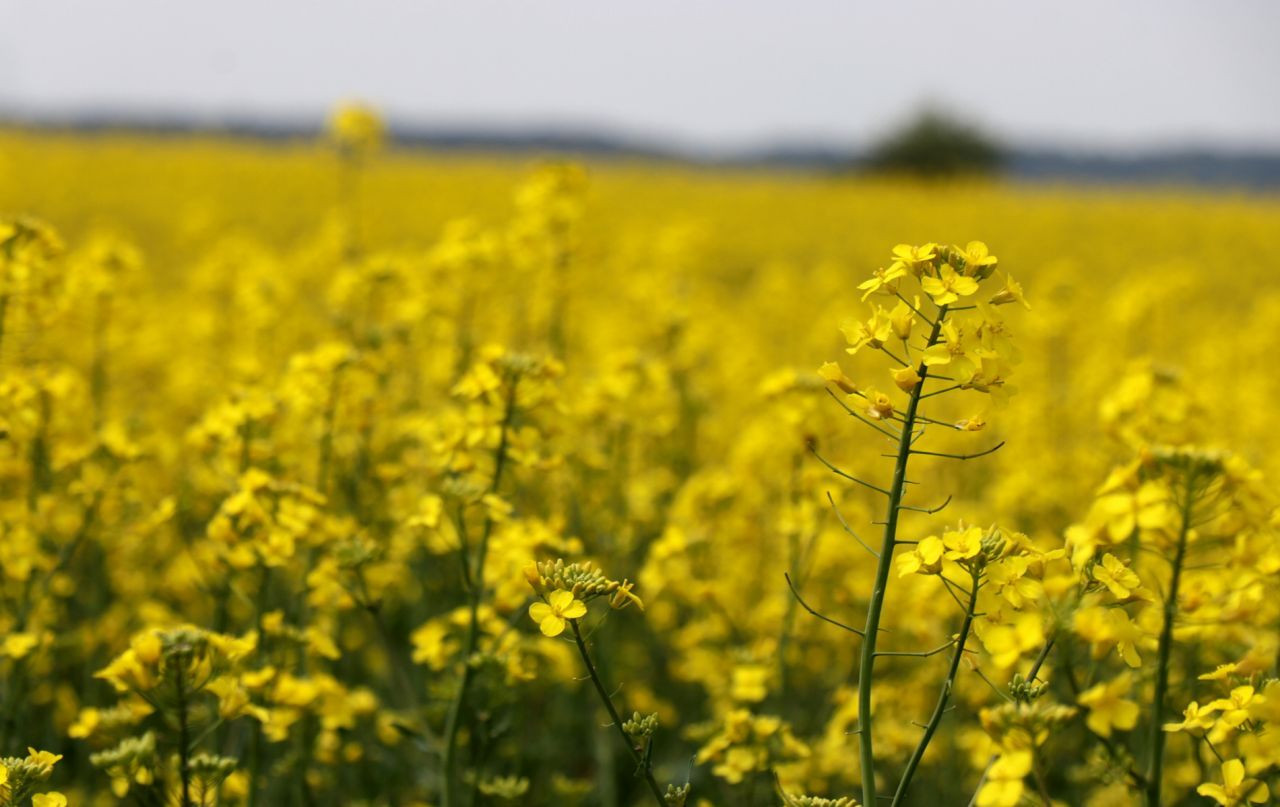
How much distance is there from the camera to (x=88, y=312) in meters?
5.05

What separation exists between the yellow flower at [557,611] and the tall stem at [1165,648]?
0.98 metres

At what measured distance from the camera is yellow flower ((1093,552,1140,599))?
1.93m

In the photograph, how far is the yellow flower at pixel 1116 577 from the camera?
6.34 feet

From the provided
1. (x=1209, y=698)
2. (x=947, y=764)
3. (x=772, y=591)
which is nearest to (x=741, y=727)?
(x=1209, y=698)

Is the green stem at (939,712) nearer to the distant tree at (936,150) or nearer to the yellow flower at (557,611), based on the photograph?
the yellow flower at (557,611)

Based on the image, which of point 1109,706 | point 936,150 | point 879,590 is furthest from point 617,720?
point 936,150

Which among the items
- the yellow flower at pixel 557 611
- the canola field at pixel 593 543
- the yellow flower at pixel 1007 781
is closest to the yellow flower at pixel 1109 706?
the canola field at pixel 593 543

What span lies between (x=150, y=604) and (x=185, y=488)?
0.53 metres

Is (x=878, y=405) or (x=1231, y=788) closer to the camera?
(x=1231, y=788)

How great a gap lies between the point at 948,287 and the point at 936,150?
2113 inches

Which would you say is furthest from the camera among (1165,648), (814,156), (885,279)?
(814,156)

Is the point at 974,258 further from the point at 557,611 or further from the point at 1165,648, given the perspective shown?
the point at 557,611

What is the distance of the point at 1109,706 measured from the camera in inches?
64.7

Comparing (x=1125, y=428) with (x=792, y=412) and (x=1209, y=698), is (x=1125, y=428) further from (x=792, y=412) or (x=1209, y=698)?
(x=1209, y=698)
